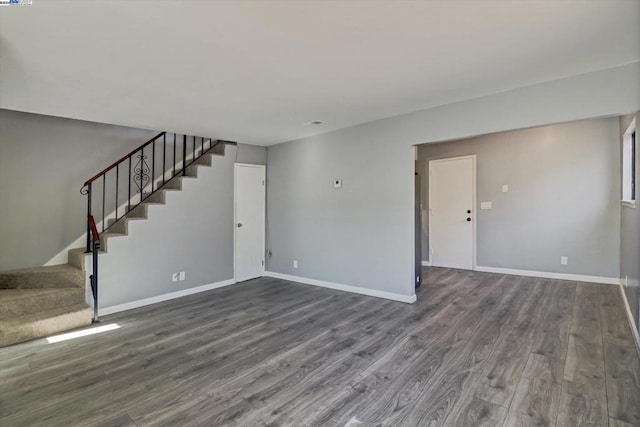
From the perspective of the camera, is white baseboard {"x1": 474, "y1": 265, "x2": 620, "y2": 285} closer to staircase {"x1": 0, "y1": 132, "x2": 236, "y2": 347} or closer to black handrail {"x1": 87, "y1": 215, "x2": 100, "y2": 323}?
staircase {"x1": 0, "y1": 132, "x2": 236, "y2": 347}

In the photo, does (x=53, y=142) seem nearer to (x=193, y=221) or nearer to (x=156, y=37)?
(x=193, y=221)

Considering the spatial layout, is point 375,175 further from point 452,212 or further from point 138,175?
point 138,175

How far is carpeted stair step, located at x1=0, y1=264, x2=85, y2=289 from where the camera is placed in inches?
142

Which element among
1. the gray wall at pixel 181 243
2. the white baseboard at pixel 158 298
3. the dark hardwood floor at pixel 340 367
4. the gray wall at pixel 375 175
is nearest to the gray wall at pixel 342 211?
the gray wall at pixel 375 175

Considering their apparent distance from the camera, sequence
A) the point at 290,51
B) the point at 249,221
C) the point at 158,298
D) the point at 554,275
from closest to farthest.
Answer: the point at 290,51
the point at 158,298
the point at 554,275
the point at 249,221

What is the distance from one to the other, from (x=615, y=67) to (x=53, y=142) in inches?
246

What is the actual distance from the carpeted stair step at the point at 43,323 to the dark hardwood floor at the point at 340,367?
A: 0.59 feet

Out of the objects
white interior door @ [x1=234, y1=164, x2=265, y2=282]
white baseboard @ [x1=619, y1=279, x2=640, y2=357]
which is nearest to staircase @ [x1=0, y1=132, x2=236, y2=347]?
white interior door @ [x1=234, y1=164, x2=265, y2=282]

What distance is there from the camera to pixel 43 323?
3.20 metres

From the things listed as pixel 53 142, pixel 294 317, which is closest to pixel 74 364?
pixel 294 317

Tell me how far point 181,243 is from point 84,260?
1182 millimetres

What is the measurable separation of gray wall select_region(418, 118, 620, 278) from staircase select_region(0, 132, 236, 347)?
16.0ft

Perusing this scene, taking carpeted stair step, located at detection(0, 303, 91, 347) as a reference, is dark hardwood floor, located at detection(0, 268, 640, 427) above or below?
below

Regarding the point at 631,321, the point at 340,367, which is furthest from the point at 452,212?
the point at 340,367
